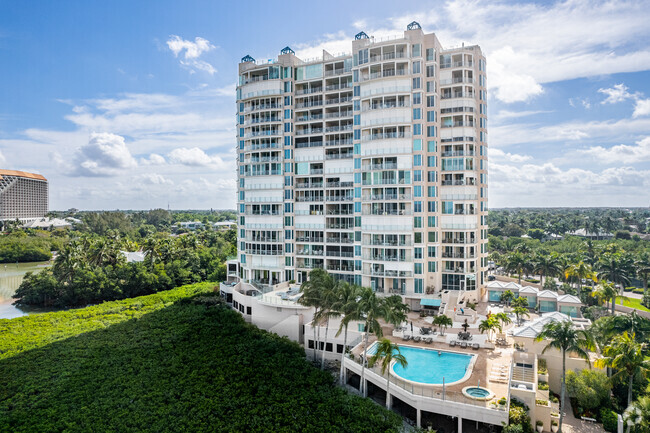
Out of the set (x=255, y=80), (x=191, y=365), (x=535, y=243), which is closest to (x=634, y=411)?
(x=191, y=365)

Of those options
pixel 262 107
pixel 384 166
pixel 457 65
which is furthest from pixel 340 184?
pixel 457 65

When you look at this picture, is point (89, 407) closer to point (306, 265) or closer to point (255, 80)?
point (306, 265)

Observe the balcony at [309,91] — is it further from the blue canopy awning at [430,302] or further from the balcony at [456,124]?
the blue canopy awning at [430,302]

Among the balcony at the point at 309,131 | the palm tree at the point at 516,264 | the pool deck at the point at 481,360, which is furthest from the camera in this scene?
the palm tree at the point at 516,264

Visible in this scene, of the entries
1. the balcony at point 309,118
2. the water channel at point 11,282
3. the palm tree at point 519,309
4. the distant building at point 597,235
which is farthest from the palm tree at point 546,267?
the water channel at point 11,282

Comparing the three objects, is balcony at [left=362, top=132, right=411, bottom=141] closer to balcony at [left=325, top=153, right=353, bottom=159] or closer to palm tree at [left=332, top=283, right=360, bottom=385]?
balcony at [left=325, top=153, right=353, bottom=159]

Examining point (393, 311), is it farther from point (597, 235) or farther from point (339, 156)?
point (597, 235)

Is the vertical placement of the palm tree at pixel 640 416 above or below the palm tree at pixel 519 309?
below
